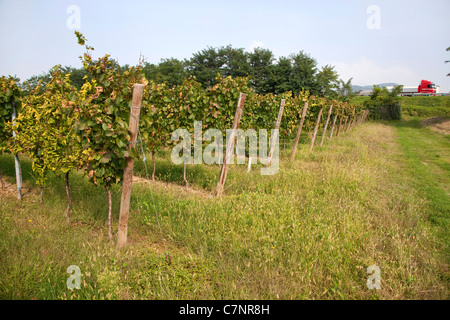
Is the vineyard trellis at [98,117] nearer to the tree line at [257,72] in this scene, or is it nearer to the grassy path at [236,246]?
the grassy path at [236,246]

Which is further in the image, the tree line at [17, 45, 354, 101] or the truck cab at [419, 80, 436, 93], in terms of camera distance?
the truck cab at [419, 80, 436, 93]

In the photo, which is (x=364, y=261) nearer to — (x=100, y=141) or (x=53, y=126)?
(x=100, y=141)

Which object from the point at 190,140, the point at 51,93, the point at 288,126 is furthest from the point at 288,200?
the point at 288,126

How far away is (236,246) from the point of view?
3330 millimetres

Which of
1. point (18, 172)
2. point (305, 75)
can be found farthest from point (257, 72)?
point (18, 172)

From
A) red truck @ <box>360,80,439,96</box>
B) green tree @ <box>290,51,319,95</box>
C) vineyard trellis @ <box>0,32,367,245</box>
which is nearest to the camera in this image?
vineyard trellis @ <box>0,32,367,245</box>

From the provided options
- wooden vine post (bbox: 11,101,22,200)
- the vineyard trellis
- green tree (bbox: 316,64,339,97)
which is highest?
green tree (bbox: 316,64,339,97)

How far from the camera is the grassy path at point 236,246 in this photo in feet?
8.73

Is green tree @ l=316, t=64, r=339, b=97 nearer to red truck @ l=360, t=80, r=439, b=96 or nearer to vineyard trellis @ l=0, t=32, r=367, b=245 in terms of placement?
vineyard trellis @ l=0, t=32, r=367, b=245

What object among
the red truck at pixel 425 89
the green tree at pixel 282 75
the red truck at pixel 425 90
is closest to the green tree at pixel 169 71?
the green tree at pixel 282 75

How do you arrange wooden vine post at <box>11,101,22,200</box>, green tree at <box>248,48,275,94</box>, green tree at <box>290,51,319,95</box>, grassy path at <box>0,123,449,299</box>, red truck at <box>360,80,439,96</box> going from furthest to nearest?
red truck at <box>360,80,439,96</box>, green tree at <box>248,48,275,94</box>, green tree at <box>290,51,319,95</box>, wooden vine post at <box>11,101,22,200</box>, grassy path at <box>0,123,449,299</box>

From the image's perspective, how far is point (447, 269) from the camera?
3141mm

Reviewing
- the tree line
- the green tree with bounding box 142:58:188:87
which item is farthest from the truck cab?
the green tree with bounding box 142:58:188:87

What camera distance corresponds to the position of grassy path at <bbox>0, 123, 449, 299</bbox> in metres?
2.66
